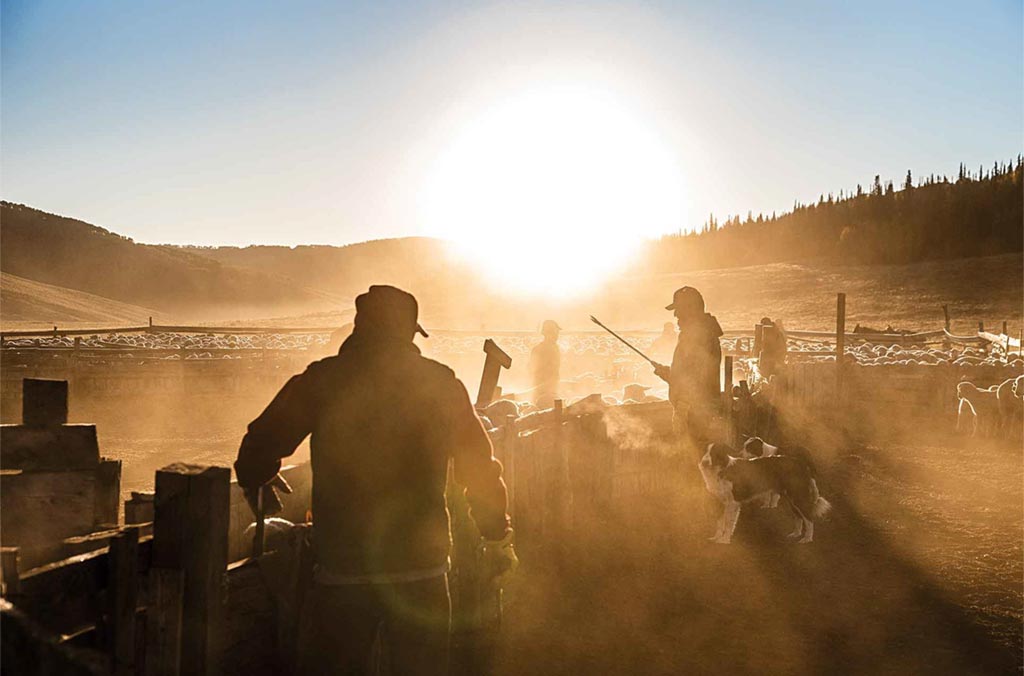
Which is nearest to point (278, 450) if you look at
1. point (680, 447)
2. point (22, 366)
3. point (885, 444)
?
point (680, 447)

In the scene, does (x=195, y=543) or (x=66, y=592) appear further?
(x=195, y=543)

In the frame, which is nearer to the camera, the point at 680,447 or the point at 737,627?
the point at 737,627

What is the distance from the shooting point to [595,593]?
22.8 feet

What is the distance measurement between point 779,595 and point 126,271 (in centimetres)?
13547

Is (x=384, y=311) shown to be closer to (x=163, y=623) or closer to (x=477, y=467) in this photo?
(x=477, y=467)

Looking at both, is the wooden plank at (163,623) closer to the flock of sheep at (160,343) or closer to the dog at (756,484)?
the dog at (756,484)

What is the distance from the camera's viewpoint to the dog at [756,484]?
8.73 m

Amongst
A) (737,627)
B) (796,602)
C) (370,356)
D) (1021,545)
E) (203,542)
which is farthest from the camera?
(1021,545)

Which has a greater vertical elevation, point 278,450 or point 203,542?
point 278,450

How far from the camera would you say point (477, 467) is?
11.7 feet

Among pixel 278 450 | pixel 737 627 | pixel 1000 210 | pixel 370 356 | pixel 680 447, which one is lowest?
pixel 737 627

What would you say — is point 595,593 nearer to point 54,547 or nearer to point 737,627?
point 737,627

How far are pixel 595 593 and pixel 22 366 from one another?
57.3 feet

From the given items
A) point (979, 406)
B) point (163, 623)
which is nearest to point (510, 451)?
point (163, 623)
